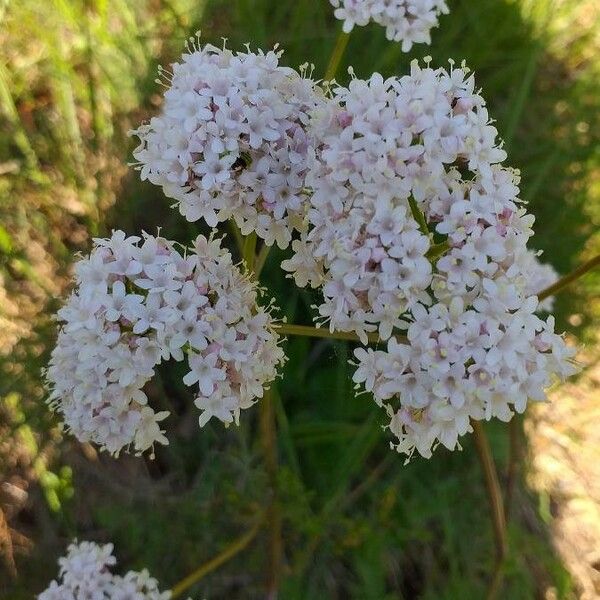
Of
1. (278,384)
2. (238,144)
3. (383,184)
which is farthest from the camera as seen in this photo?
(278,384)

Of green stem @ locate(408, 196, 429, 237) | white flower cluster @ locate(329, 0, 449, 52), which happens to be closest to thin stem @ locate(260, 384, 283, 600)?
green stem @ locate(408, 196, 429, 237)

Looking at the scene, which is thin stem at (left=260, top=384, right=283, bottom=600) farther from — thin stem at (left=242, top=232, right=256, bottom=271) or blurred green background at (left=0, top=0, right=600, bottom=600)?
thin stem at (left=242, top=232, right=256, bottom=271)

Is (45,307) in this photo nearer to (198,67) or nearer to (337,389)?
(337,389)

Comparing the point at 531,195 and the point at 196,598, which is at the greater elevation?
the point at 531,195

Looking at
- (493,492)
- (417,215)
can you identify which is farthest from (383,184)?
(493,492)

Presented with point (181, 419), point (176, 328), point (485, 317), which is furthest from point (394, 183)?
point (181, 419)

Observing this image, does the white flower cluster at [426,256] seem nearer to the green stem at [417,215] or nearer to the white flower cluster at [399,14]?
the green stem at [417,215]

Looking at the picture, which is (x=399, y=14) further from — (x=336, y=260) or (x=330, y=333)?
(x=330, y=333)
